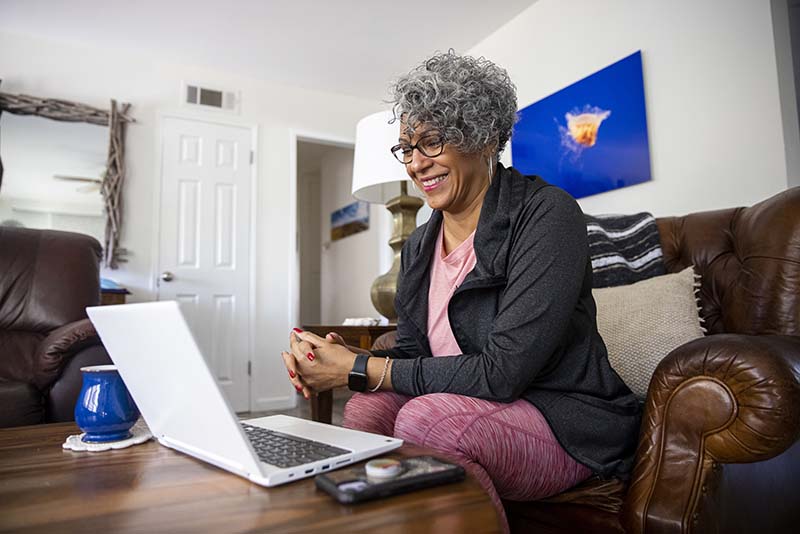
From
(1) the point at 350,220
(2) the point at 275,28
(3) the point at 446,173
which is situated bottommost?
(3) the point at 446,173

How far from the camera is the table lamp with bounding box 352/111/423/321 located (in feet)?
7.05

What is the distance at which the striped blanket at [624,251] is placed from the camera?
166 centimetres

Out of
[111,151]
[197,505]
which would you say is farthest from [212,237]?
[197,505]

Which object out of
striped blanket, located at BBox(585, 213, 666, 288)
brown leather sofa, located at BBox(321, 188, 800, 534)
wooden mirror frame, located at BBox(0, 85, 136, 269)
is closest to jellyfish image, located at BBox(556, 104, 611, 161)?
striped blanket, located at BBox(585, 213, 666, 288)

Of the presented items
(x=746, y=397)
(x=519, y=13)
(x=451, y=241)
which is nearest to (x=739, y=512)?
(x=746, y=397)

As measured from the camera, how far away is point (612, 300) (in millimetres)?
1492

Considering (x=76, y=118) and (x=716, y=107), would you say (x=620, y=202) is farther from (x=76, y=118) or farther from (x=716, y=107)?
(x=76, y=118)

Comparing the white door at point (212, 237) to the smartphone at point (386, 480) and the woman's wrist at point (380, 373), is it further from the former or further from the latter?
the smartphone at point (386, 480)

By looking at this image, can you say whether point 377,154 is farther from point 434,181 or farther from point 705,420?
point 705,420

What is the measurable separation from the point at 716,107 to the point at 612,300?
1.28 m

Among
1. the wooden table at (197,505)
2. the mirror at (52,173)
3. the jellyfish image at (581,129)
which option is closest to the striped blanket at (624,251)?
the jellyfish image at (581,129)

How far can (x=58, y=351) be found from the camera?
6.11ft

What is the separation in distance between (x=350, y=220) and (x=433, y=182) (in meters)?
4.13

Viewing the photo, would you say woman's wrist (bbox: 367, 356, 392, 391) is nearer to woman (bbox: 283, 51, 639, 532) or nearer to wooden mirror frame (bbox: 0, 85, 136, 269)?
woman (bbox: 283, 51, 639, 532)
